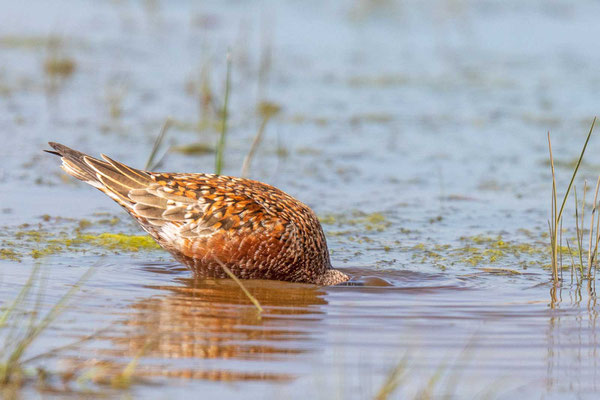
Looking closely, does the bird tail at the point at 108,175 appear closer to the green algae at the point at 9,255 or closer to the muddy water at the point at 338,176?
the muddy water at the point at 338,176

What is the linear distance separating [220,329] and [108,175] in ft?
5.58

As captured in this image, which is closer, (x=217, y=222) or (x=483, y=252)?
(x=217, y=222)

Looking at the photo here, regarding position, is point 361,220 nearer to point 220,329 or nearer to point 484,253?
point 484,253

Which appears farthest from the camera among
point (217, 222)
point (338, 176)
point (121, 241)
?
point (338, 176)

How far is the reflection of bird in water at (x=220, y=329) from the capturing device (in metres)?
4.99

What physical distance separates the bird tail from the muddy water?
22.2 inches

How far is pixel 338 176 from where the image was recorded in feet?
33.4

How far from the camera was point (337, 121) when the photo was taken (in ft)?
40.3

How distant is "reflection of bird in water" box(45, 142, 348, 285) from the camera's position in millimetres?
6703

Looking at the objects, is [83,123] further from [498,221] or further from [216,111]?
[498,221]

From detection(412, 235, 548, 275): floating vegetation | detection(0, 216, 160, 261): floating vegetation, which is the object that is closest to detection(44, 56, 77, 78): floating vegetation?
detection(0, 216, 160, 261): floating vegetation

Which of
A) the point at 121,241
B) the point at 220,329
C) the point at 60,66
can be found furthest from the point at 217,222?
the point at 60,66

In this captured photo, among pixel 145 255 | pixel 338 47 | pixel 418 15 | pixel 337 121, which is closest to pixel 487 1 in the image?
pixel 418 15

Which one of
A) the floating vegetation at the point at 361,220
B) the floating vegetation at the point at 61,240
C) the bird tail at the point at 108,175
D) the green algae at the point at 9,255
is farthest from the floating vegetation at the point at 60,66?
the bird tail at the point at 108,175
